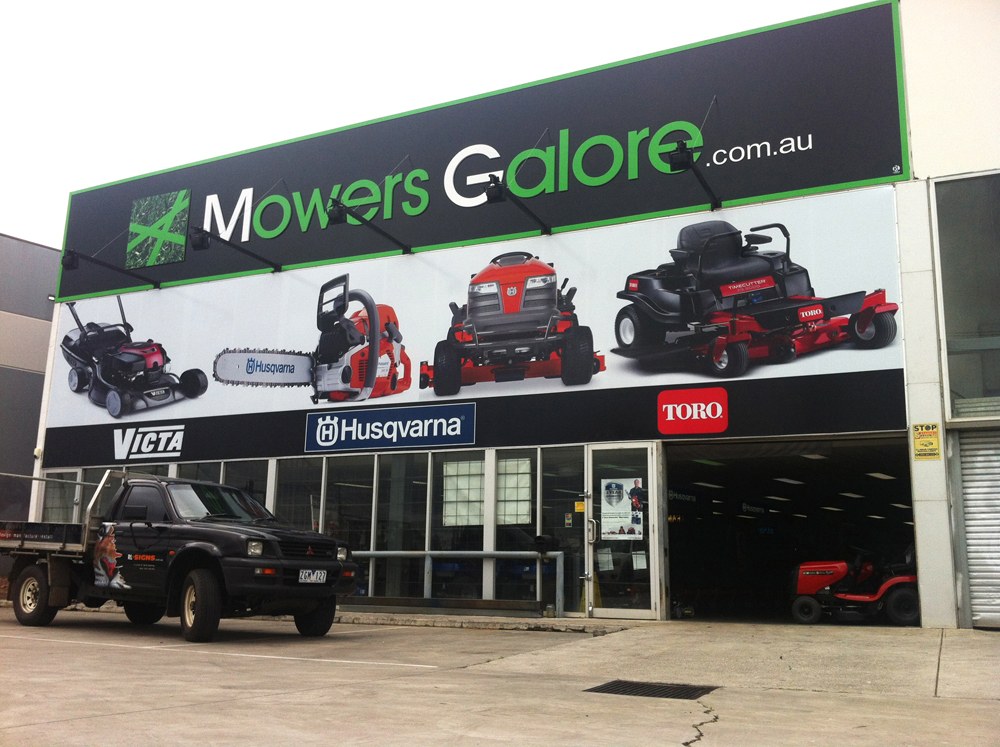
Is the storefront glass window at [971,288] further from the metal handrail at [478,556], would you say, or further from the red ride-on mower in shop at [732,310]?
the metal handrail at [478,556]

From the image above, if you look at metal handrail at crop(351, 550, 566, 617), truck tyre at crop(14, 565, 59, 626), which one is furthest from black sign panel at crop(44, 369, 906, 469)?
truck tyre at crop(14, 565, 59, 626)

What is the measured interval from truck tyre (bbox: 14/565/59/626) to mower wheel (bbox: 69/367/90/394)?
8426 mm

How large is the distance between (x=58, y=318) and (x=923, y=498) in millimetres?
18836

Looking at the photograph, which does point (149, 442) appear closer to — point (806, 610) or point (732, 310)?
point (732, 310)

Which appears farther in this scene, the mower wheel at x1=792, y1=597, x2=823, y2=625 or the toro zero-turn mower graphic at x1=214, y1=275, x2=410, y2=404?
the toro zero-turn mower graphic at x1=214, y1=275, x2=410, y2=404

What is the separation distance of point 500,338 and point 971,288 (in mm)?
7401

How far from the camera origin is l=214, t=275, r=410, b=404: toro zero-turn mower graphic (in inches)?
664

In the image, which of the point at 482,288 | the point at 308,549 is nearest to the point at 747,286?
the point at 482,288

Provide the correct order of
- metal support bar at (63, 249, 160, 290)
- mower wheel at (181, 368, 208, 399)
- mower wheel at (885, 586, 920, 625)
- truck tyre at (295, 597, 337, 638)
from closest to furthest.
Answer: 1. truck tyre at (295, 597, 337, 638)
2. mower wheel at (885, 586, 920, 625)
3. mower wheel at (181, 368, 208, 399)
4. metal support bar at (63, 249, 160, 290)

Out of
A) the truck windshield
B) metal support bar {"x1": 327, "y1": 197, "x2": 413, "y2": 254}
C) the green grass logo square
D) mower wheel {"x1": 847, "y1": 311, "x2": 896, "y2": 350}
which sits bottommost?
the truck windshield

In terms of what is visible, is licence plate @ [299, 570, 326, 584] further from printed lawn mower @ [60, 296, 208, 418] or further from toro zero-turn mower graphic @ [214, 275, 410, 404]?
printed lawn mower @ [60, 296, 208, 418]

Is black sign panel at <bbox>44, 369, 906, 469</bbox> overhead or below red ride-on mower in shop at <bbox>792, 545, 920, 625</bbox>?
overhead

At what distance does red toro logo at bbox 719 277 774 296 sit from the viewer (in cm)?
1398

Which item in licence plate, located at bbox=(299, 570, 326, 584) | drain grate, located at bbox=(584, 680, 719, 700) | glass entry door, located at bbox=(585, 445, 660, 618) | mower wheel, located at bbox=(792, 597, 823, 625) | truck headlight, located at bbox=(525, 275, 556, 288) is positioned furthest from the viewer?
truck headlight, located at bbox=(525, 275, 556, 288)
